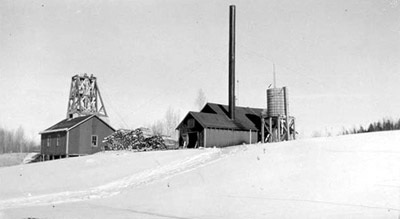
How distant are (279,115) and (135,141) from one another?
13.3 m

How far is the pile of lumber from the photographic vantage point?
116ft

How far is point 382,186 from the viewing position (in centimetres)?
1150

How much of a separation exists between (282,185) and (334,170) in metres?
2.00

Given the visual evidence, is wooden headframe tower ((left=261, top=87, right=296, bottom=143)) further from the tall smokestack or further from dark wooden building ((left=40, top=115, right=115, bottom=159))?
dark wooden building ((left=40, top=115, right=115, bottom=159))

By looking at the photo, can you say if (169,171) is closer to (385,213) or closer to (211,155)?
(211,155)

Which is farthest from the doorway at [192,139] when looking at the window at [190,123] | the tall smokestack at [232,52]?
the tall smokestack at [232,52]

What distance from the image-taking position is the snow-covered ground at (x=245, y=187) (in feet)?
35.9

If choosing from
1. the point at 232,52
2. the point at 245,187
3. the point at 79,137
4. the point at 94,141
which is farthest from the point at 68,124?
the point at 245,187

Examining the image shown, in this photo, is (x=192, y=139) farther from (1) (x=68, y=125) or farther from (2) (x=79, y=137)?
(1) (x=68, y=125)

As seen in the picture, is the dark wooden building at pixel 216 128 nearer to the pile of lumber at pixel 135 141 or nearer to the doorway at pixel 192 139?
the doorway at pixel 192 139

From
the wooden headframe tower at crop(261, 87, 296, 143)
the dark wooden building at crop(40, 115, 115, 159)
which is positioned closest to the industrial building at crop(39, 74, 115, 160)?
the dark wooden building at crop(40, 115, 115, 159)

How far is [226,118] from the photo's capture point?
37719 millimetres

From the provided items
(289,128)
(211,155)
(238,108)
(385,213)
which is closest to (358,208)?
(385,213)

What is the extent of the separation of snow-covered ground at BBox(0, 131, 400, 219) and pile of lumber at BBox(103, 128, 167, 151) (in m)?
13.2
